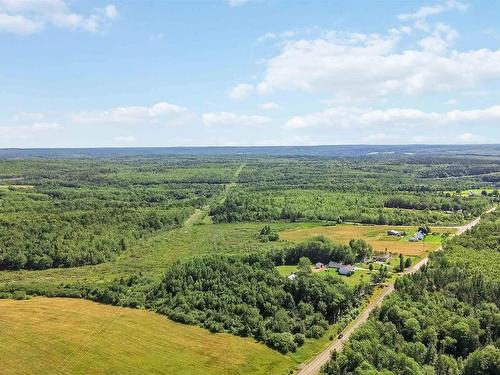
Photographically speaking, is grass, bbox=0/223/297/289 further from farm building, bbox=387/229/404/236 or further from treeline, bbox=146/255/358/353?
farm building, bbox=387/229/404/236

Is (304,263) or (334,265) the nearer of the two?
(304,263)

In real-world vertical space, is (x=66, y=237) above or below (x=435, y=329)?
above

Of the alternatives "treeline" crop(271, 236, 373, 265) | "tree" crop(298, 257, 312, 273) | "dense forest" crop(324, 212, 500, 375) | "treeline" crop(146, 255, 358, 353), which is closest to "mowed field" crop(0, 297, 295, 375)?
"treeline" crop(146, 255, 358, 353)

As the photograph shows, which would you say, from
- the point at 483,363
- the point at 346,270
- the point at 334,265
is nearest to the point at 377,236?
the point at 334,265

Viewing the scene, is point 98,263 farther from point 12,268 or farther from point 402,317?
point 402,317

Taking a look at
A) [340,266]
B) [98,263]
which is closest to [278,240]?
[340,266]

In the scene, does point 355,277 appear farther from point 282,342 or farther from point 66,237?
point 66,237

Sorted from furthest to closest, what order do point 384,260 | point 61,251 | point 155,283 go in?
point 61,251, point 384,260, point 155,283
